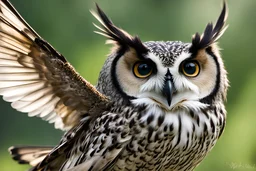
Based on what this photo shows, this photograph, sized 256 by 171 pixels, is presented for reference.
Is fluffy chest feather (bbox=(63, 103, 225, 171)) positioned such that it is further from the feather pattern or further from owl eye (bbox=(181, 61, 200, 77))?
the feather pattern

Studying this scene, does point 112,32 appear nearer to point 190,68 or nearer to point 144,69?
point 144,69

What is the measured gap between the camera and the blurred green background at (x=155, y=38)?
26.2ft

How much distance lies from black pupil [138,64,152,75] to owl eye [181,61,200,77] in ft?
0.54

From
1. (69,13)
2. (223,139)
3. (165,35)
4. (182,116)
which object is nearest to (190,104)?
(182,116)

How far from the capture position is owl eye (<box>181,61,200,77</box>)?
4105 millimetres

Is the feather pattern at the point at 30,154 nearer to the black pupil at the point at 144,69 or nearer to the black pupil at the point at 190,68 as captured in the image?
the black pupil at the point at 144,69

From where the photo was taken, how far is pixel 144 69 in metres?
4.14

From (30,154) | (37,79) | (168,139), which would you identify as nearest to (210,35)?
(168,139)

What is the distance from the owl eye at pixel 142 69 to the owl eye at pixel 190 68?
16 cm

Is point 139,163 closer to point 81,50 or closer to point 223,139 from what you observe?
point 223,139

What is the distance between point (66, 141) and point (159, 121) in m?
0.56

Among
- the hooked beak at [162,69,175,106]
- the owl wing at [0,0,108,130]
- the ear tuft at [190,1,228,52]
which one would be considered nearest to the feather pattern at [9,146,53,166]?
the owl wing at [0,0,108,130]

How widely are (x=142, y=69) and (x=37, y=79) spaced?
1.89 ft

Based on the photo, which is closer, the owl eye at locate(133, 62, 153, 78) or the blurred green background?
the owl eye at locate(133, 62, 153, 78)
